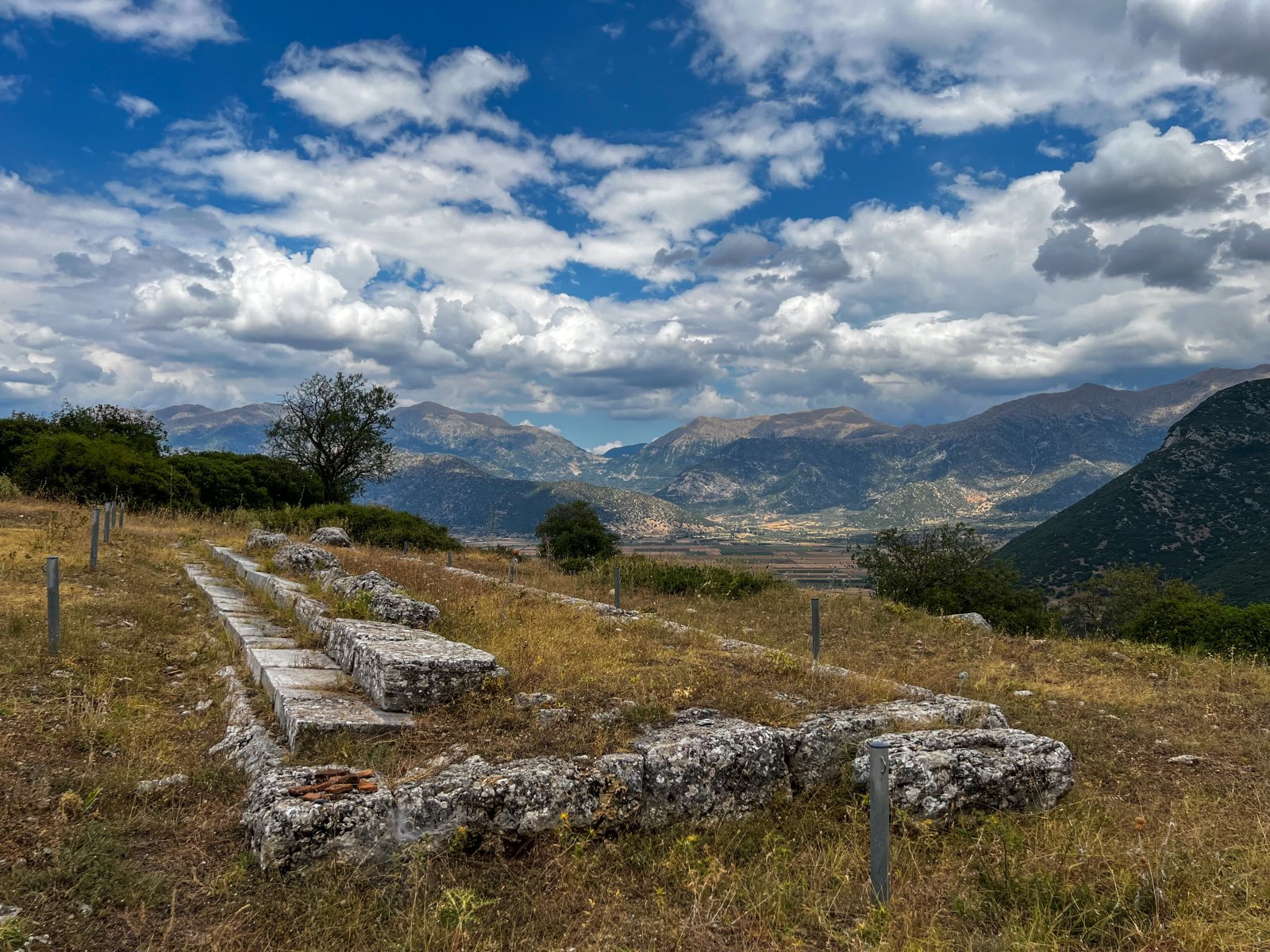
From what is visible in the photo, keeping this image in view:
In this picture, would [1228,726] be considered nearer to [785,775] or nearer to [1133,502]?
[785,775]

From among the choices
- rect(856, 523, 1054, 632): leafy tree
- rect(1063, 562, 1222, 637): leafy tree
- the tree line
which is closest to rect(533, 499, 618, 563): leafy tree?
rect(856, 523, 1054, 632): leafy tree

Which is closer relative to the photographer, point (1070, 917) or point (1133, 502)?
point (1070, 917)

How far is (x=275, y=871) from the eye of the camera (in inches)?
185

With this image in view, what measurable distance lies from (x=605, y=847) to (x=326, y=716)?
3.04 meters

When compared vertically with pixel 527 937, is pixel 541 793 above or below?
above

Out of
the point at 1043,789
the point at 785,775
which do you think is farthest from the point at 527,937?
the point at 1043,789

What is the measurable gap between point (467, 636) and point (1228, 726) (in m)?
11.1

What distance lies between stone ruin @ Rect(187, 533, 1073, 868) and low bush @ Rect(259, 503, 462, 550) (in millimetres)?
22077

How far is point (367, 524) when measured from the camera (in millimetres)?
33219

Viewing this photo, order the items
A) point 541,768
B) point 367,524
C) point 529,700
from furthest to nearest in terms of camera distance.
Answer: point 367,524 → point 529,700 → point 541,768

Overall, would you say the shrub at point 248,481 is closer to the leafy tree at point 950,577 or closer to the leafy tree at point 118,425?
the leafy tree at point 118,425

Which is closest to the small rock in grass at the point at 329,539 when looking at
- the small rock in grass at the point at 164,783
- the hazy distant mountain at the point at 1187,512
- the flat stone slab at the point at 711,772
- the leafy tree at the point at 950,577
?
the small rock in grass at the point at 164,783

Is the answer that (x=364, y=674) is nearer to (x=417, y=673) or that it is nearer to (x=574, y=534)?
(x=417, y=673)

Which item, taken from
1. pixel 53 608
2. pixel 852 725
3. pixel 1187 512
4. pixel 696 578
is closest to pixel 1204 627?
pixel 696 578
